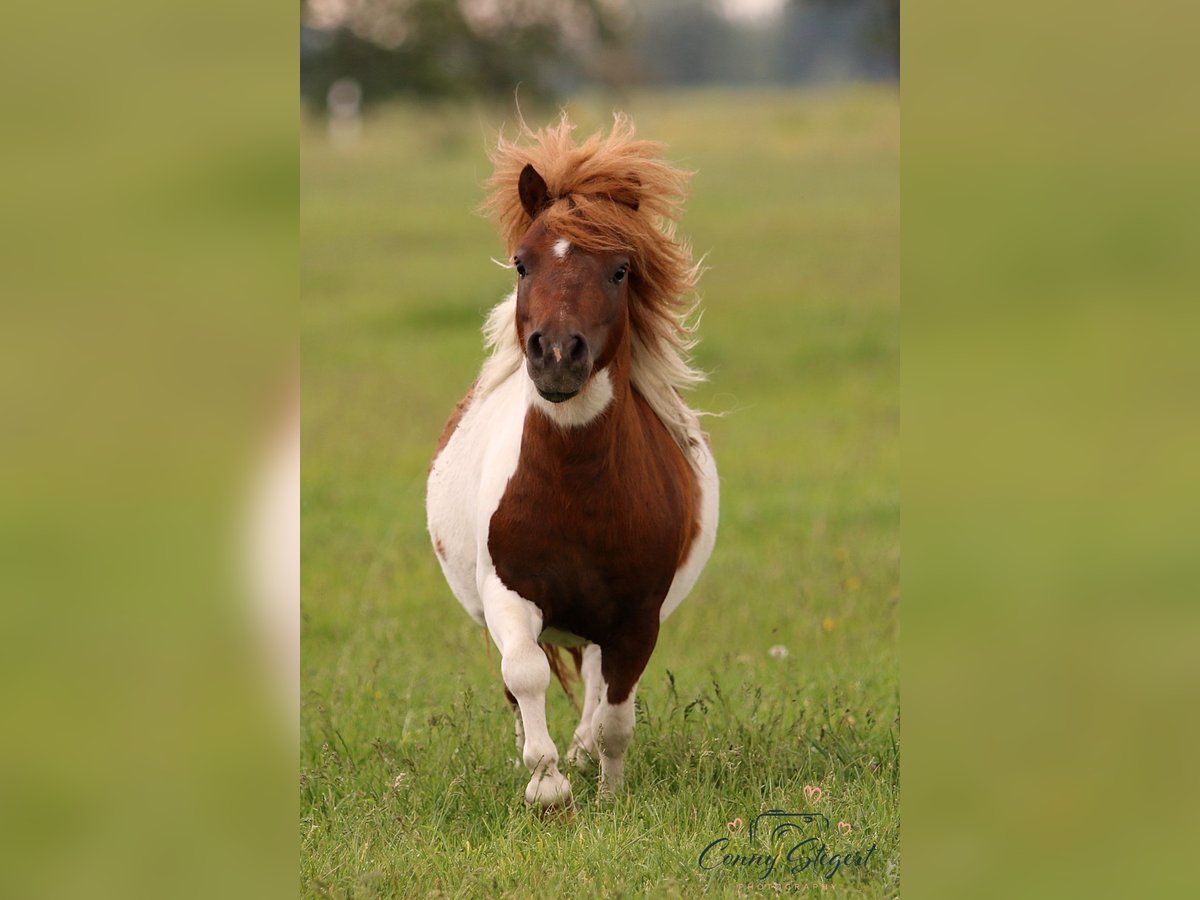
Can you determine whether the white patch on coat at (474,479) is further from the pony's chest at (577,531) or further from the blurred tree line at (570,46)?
the blurred tree line at (570,46)

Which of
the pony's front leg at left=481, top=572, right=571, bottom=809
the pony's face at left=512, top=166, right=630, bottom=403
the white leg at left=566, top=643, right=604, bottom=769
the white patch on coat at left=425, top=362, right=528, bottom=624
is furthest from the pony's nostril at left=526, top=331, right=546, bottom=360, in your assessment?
the white leg at left=566, top=643, right=604, bottom=769

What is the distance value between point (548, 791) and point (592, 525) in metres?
0.84

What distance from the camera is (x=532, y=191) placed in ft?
13.1

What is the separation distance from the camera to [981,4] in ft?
5.41

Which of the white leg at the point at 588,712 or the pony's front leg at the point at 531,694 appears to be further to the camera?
the white leg at the point at 588,712

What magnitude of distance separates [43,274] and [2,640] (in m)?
0.48

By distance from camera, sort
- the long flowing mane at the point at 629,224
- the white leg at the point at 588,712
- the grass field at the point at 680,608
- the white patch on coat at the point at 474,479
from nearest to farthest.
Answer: the grass field at the point at 680,608, the long flowing mane at the point at 629,224, the white patch on coat at the point at 474,479, the white leg at the point at 588,712

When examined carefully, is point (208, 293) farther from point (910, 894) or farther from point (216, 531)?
point (910, 894)

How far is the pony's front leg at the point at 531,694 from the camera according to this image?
12.8 feet

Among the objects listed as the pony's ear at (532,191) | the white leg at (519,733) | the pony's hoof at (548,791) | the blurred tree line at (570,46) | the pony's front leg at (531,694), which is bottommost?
the white leg at (519,733)

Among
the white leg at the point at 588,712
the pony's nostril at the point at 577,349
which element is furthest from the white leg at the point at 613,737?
the pony's nostril at the point at 577,349

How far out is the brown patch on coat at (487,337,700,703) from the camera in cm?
398

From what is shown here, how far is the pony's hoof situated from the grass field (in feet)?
0.18

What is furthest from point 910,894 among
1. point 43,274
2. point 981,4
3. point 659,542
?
point 659,542
